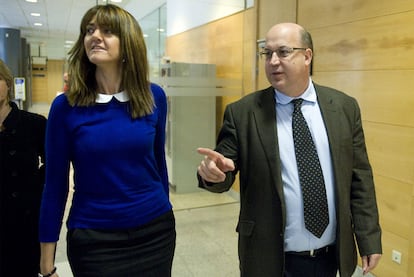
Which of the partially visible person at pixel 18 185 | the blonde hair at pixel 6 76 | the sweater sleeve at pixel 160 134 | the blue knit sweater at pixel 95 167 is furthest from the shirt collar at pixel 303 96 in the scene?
the blonde hair at pixel 6 76

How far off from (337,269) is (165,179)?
802 mm

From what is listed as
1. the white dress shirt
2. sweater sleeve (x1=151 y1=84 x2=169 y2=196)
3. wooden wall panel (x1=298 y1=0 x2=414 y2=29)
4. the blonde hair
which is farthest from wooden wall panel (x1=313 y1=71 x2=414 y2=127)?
the blonde hair

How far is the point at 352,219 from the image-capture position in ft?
5.00

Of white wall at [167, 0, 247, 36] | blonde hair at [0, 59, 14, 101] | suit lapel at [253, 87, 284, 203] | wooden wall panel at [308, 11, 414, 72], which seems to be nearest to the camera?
suit lapel at [253, 87, 284, 203]

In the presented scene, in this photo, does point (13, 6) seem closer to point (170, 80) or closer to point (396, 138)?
point (170, 80)

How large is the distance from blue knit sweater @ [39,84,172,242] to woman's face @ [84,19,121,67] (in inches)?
5.2

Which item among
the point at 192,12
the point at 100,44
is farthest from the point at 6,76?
the point at 192,12

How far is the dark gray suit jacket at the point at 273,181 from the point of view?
1.39 meters

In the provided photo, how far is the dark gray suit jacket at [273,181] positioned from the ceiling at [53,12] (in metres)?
2.77

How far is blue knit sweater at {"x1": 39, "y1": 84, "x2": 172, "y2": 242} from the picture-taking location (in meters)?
1.25

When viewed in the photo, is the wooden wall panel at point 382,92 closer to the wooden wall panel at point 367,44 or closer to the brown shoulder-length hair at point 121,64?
the wooden wall panel at point 367,44

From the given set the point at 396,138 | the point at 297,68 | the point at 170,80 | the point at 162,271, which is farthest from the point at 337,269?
the point at 170,80

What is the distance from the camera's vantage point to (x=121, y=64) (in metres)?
1.38

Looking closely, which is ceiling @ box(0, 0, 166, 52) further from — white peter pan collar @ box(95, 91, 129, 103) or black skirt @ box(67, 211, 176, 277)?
black skirt @ box(67, 211, 176, 277)
